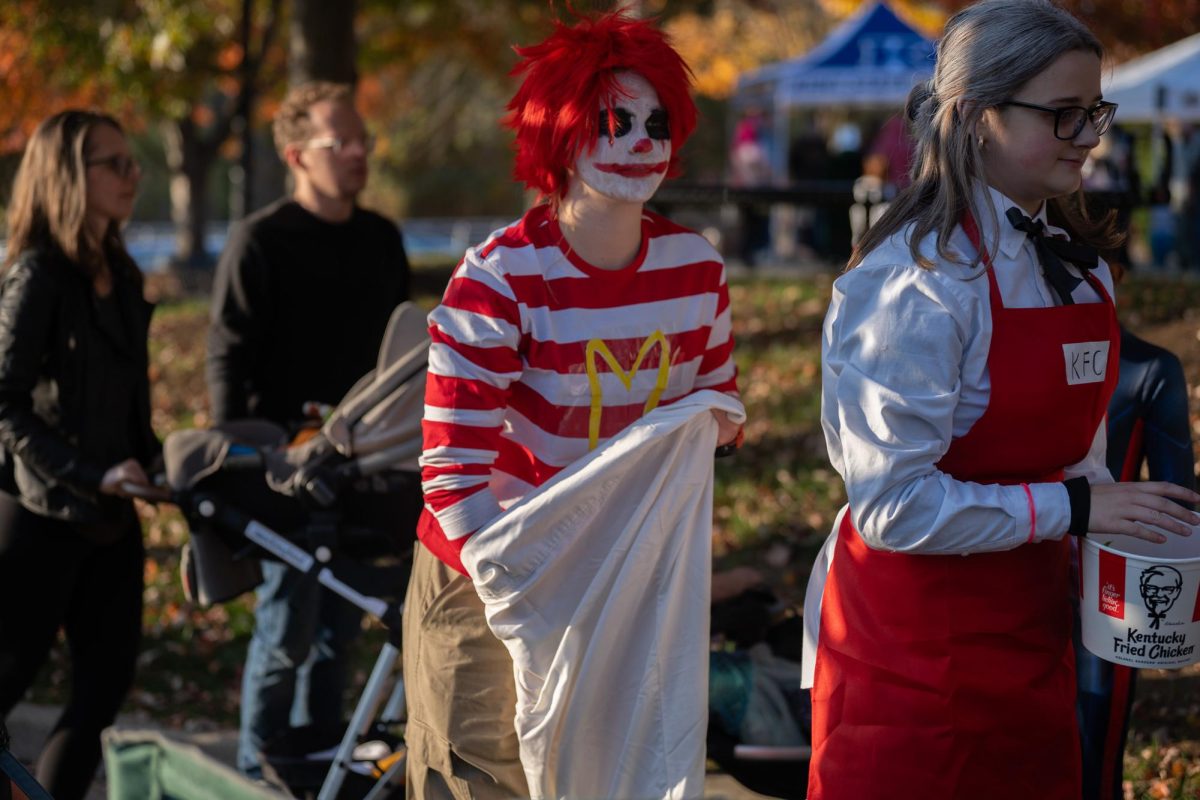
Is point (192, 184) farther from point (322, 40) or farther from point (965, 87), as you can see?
point (965, 87)

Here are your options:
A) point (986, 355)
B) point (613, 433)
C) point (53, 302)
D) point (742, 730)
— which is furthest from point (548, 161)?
point (53, 302)

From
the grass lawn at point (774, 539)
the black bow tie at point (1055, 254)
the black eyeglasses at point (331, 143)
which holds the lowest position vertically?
the grass lawn at point (774, 539)

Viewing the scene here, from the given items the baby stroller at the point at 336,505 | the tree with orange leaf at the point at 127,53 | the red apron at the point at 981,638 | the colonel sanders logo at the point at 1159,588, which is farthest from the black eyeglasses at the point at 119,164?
the tree with orange leaf at the point at 127,53

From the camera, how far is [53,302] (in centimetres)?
437

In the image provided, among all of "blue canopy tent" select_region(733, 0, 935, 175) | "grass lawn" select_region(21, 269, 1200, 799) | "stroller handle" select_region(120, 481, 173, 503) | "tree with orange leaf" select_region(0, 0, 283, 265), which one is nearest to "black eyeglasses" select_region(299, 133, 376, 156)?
"stroller handle" select_region(120, 481, 173, 503)

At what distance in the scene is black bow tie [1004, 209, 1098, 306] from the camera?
8.30ft

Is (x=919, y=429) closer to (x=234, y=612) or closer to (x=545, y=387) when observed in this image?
A: (x=545, y=387)

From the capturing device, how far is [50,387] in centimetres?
443

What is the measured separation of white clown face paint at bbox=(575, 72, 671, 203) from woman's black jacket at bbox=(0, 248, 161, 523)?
6.31 feet

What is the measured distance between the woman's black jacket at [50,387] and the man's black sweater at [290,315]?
0.52 meters

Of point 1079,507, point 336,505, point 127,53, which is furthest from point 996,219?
point 127,53

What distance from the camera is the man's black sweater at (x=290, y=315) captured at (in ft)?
16.2

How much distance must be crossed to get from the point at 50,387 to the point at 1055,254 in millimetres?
3071

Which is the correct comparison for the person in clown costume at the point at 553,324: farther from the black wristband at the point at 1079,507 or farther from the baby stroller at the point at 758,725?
the black wristband at the point at 1079,507
